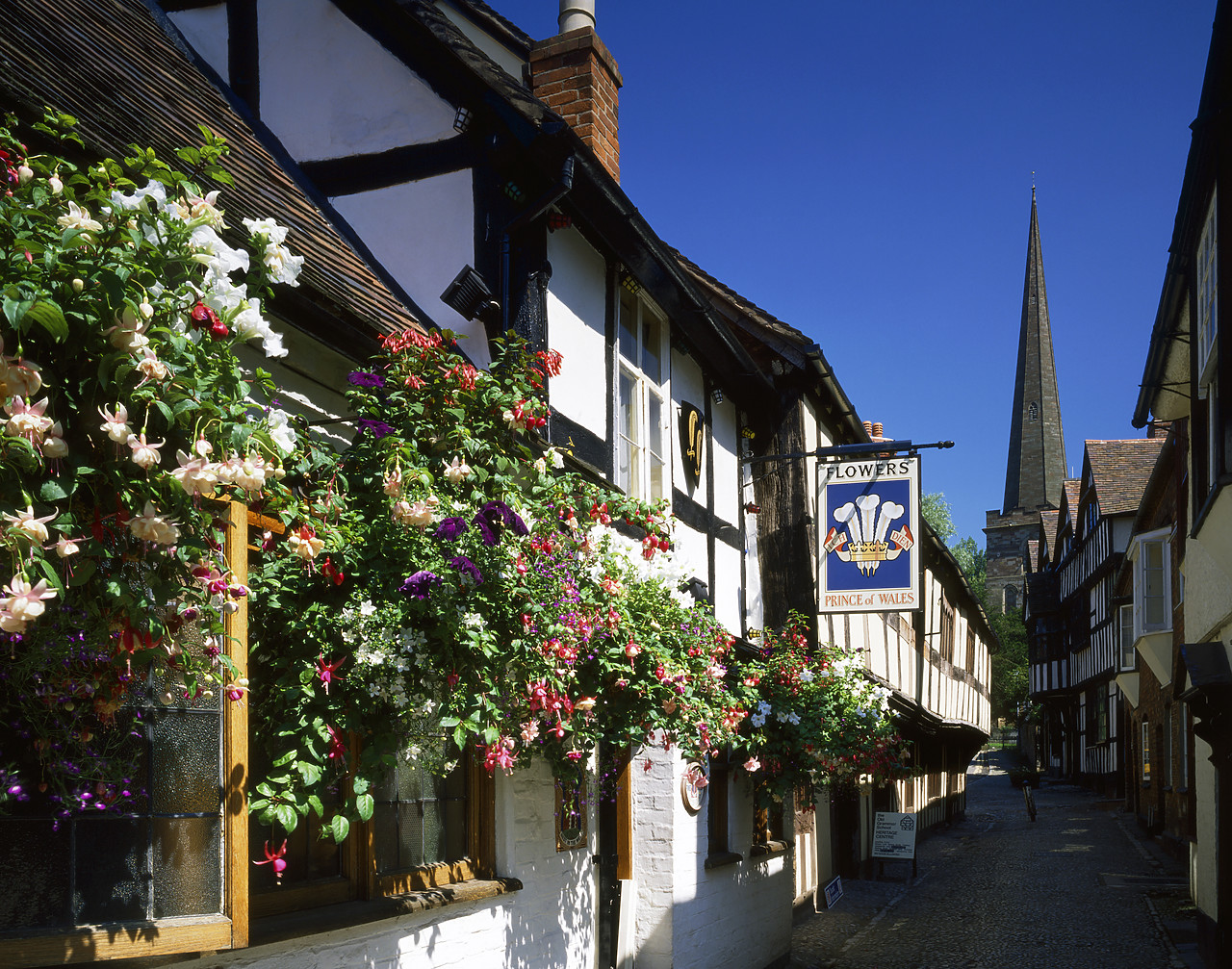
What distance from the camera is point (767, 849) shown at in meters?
10.6

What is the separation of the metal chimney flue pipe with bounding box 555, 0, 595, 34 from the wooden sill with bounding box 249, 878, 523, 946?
20.8ft

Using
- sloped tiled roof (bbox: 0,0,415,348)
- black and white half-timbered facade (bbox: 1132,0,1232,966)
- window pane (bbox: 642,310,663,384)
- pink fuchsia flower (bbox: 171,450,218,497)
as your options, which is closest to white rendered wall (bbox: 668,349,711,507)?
window pane (bbox: 642,310,663,384)

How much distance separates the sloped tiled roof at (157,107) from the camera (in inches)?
203

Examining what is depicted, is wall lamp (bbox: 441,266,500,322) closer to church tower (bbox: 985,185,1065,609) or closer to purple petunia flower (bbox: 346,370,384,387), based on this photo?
purple petunia flower (bbox: 346,370,384,387)

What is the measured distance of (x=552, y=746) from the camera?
5559 mm

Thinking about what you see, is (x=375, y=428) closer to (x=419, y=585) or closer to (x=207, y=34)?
(x=419, y=585)

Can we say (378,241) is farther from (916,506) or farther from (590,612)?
(916,506)

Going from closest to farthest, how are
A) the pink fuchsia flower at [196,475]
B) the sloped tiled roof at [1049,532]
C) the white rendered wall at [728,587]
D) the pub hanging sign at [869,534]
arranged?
the pink fuchsia flower at [196,475], the white rendered wall at [728,587], the pub hanging sign at [869,534], the sloped tiled roof at [1049,532]

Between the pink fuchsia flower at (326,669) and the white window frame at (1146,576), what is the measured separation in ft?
56.0

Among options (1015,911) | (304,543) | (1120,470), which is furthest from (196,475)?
(1120,470)

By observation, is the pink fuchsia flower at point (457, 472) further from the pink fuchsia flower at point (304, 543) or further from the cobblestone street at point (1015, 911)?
the cobblestone street at point (1015, 911)

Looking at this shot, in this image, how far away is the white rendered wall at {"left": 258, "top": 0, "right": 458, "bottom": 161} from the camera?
24.7 feet

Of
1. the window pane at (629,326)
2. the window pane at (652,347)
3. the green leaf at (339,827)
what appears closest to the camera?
the green leaf at (339,827)

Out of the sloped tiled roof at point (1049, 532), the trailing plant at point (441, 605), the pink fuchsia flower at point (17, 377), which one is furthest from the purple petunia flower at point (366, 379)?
the sloped tiled roof at point (1049, 532)
